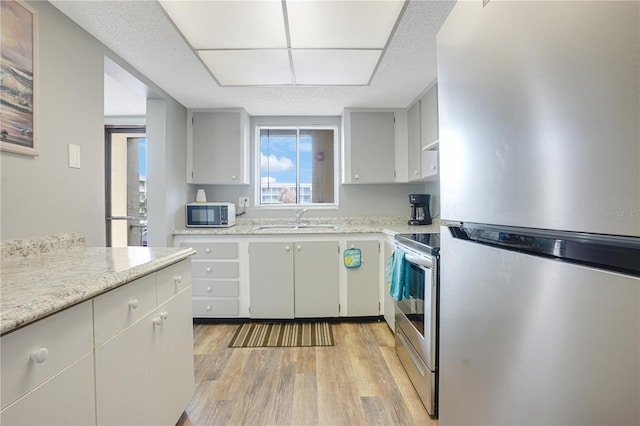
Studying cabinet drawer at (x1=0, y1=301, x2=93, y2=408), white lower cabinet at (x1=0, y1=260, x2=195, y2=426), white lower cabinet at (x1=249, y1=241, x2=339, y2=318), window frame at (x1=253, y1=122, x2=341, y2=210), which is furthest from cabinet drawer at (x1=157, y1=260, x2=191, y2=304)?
window frame at (x1=253, y1=122, x2=341, y2=210)

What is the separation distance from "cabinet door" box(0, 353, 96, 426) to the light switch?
1171 mm

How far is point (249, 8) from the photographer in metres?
1.50

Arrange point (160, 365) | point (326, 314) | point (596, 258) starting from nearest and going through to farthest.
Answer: point (596, 258) < point (160, 365) < point (326, 314)

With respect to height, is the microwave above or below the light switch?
below

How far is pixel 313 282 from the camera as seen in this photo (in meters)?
2.74

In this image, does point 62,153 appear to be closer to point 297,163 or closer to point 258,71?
point 258,71

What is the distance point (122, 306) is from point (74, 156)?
106 centimetres

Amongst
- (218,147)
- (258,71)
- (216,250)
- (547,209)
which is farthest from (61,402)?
(218,147)

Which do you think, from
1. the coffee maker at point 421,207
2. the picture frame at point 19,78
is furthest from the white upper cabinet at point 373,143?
the picture frame at point 19,78

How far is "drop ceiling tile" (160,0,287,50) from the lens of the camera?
1.48 meters

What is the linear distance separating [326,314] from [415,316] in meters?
1.18

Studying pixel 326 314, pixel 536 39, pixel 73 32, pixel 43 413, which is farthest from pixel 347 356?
pixel 73 32

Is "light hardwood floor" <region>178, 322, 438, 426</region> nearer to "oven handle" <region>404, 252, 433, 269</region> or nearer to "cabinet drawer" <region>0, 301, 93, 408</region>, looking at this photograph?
"oven handle" <region>404, 252, 433, 269</region>

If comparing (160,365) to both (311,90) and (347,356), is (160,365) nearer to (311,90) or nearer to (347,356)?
(347,356)
